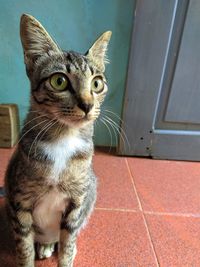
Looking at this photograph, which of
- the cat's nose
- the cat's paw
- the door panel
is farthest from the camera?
the door panel

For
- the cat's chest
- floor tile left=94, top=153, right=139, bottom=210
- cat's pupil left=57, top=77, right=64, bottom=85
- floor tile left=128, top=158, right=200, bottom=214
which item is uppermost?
cat's pupil left=57, top=77, right=64, bottom=85

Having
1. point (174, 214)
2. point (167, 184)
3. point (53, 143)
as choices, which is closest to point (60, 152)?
point (53, 143)

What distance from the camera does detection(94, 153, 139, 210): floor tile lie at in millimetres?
1121

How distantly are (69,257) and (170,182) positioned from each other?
0.71 metres

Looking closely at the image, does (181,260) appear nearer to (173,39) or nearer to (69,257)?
(69,257)

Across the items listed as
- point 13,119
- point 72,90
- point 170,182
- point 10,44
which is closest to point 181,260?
point 170,182

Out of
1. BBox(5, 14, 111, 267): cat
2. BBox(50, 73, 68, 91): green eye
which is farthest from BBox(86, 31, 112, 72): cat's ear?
BBox(50, 73, 68, 91): green eye

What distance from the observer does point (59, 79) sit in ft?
2.02

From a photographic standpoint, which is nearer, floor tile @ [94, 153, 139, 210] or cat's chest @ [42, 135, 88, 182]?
cat's chest @ [42, 135, 88, 182]

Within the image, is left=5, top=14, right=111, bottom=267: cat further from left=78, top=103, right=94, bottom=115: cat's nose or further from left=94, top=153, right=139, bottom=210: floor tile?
left=94, top=153, right=139, bottom=210: floor tile

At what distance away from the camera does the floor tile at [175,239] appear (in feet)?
2.83

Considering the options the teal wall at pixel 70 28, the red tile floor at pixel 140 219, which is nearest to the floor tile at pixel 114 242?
the red tile floor at pixel 140 219

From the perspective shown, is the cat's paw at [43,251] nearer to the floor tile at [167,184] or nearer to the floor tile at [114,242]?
the floor tile at [114,242]

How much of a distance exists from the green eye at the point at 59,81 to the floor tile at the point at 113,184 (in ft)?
2.10
